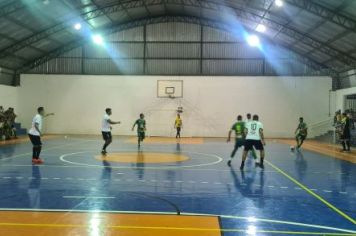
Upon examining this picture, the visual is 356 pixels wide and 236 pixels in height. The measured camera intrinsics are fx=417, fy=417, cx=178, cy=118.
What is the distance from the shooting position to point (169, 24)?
132 feet

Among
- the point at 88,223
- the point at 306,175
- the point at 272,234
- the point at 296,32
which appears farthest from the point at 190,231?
the point at 296,32

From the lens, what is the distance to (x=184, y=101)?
131 ft

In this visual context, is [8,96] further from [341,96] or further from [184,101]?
[341,96]

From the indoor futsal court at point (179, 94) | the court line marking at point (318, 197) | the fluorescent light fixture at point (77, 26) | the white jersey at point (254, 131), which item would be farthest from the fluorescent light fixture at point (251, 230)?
the fluorescent light fixture at point (77, 26)

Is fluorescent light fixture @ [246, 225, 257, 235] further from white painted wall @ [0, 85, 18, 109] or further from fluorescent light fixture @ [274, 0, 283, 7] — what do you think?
white painted wall @ [0, 85, 18, 109]

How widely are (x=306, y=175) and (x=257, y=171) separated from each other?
172 cm

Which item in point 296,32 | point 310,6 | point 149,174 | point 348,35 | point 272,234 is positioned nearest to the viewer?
point 272,234

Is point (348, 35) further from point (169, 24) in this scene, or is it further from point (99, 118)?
point (99, 118)

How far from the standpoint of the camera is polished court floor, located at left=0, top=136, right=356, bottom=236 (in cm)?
715

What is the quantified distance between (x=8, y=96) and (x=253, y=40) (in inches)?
923

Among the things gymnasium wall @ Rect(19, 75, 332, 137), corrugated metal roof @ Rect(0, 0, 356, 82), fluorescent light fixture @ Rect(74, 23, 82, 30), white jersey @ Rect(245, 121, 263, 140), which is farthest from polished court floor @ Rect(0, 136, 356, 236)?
gymnasium wall @ Rect(19, 75, 332, 137)

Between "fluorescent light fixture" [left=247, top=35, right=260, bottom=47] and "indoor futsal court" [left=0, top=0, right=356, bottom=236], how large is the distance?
0.10 meters

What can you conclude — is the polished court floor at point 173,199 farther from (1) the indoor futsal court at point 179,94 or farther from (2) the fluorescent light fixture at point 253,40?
(2) the fluorescent light fixture at point 253,40

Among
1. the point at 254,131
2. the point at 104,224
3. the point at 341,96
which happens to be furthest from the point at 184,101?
the point at 104,224
